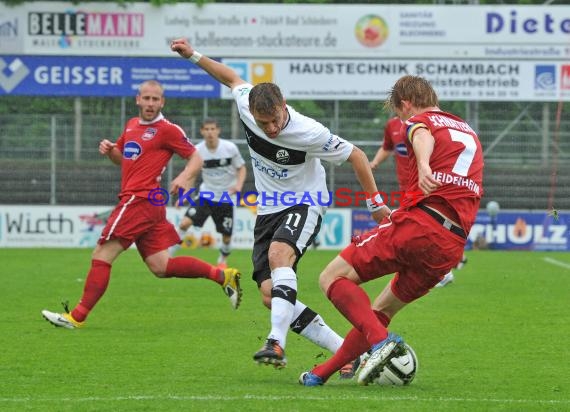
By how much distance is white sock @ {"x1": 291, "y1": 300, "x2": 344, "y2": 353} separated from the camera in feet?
24.9

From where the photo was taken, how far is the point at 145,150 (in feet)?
35.3

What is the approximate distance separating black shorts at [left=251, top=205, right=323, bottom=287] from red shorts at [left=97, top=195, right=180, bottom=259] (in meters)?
2.92

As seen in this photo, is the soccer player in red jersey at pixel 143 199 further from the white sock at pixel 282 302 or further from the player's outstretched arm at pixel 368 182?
the white sock at pixel 282 302

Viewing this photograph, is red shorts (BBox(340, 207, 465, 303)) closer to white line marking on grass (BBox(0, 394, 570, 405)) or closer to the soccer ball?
the soccer ball

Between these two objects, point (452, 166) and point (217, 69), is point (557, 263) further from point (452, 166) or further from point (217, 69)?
point (452, 166)

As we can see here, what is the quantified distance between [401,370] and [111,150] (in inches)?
183

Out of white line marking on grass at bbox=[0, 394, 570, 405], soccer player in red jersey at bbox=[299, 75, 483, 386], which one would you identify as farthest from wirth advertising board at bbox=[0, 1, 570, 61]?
white line marking on grass at bbox=[0, 394, 570, 405]

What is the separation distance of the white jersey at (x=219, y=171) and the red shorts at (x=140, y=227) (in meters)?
6.73

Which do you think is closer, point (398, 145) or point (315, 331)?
point (315, 331)

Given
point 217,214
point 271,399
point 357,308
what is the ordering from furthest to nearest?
1. point 217,214
2. point 357,308
3. point 271,399

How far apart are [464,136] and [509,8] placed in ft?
65.5

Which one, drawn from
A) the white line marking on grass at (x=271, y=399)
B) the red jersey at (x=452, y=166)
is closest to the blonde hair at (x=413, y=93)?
the red jersey at (x=452, y=166)

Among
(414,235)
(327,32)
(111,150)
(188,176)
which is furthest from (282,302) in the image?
(327,32)

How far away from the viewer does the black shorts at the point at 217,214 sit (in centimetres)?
1748
